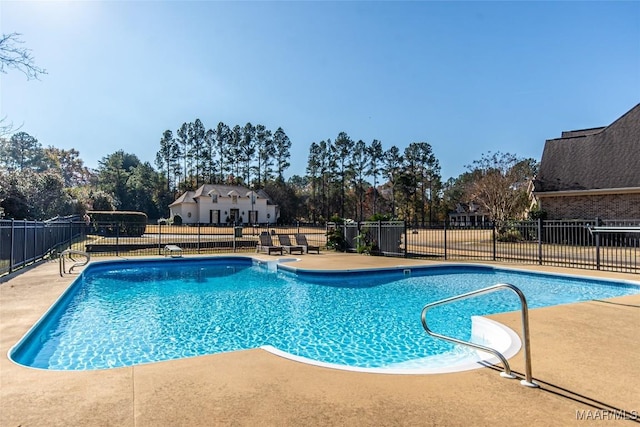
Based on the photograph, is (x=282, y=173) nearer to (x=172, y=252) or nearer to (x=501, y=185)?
(x=501, y=185)

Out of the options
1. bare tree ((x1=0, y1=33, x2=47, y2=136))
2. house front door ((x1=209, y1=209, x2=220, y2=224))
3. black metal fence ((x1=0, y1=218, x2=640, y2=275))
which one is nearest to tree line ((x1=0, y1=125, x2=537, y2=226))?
house front door ((x1=209, y1=209, x2=220, y2=224))

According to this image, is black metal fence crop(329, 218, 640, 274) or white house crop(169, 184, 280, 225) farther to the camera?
white house crop(169, 184, 280, 225)

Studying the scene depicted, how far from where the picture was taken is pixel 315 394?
122 inches

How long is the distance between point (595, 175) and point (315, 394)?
2389cm

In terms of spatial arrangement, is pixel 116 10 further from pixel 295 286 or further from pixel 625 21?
pixel 625 21

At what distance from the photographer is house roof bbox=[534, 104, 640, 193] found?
20.0 meters

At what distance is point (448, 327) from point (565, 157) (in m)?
21.4

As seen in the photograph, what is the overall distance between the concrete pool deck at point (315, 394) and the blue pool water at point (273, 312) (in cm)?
159

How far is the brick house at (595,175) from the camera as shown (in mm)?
19562

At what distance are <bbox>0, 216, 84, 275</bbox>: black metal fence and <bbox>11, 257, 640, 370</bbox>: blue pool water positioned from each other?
6.11 feet

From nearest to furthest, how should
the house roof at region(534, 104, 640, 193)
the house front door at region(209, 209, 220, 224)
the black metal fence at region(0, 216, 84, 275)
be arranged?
the black metal fence at region(0, 216, 84, 275)
the house roof at region(534, 104, 640, 193)
the house front door at region(209, 209, 220, 224)

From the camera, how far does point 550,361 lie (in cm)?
388

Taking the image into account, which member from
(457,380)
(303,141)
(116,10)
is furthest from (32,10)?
(303,141)

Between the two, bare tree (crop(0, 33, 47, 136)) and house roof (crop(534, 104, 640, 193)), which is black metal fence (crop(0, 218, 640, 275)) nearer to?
house roof (crop(534, 104, 640, 193))
